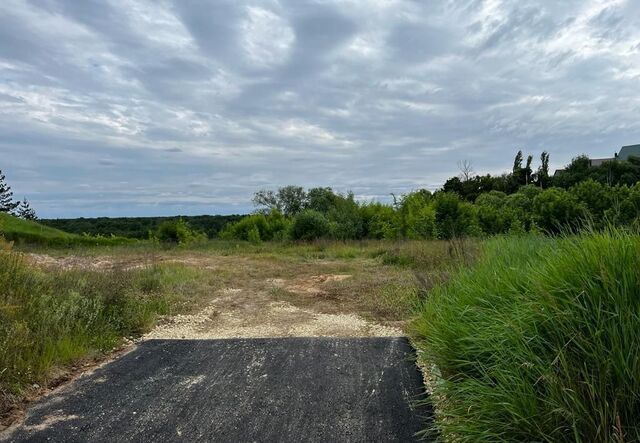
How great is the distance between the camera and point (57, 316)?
180 inches

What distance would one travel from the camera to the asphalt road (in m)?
2.96

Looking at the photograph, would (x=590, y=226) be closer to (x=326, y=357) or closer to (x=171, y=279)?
(x=326, y=357)

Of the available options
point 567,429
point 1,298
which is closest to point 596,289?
point 567,429

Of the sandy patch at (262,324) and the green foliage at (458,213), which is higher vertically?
the green foliage at (458,213)

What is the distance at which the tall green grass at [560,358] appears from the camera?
2.08 meters

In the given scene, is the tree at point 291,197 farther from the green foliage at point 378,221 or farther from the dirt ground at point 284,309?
the dirt ground at point 284,309

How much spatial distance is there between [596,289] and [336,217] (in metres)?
23.5

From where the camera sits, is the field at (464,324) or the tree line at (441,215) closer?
the field at (464,324)

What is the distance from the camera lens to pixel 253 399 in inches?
136

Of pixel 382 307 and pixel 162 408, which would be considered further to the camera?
pixel 382 307

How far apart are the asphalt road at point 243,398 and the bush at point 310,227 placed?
18834 mm

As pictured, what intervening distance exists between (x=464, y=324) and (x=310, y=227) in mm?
20592

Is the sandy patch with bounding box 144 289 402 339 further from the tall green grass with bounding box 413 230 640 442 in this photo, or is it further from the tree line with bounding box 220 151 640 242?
the tree line with bounding box 220 151 640 242

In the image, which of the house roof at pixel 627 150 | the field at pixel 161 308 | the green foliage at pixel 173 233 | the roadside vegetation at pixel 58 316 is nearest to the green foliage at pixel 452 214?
the field at pixel 161 308
